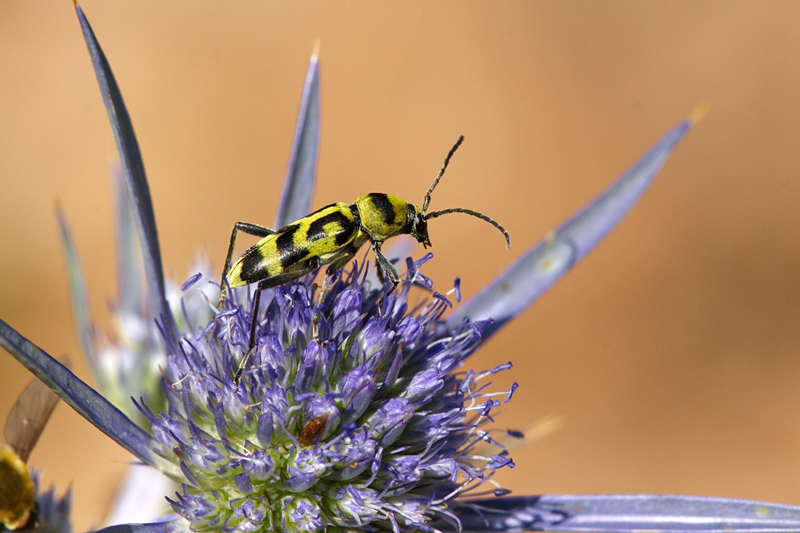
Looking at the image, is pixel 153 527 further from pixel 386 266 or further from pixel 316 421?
pixel 386 266

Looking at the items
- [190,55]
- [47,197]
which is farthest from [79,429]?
[190,55]

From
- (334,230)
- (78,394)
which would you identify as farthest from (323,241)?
(78,394)

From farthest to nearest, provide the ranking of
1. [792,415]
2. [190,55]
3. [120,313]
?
[190,55] < [792,415] < [120,313]

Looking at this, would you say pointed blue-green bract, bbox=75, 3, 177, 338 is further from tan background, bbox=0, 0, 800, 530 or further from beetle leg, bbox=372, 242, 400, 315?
tan background, bbox=0, 0, 800, 530

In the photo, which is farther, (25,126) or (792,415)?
(25,126)

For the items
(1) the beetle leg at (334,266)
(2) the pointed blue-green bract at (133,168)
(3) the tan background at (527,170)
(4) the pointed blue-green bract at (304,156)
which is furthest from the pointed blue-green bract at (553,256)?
(3) the tan background at (527,170)

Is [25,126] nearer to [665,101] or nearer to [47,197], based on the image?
[47,197]

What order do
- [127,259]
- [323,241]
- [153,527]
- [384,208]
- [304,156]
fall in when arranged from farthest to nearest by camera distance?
[127,259]
[304,156]
[384,208]
[323,241]
[153,527]
